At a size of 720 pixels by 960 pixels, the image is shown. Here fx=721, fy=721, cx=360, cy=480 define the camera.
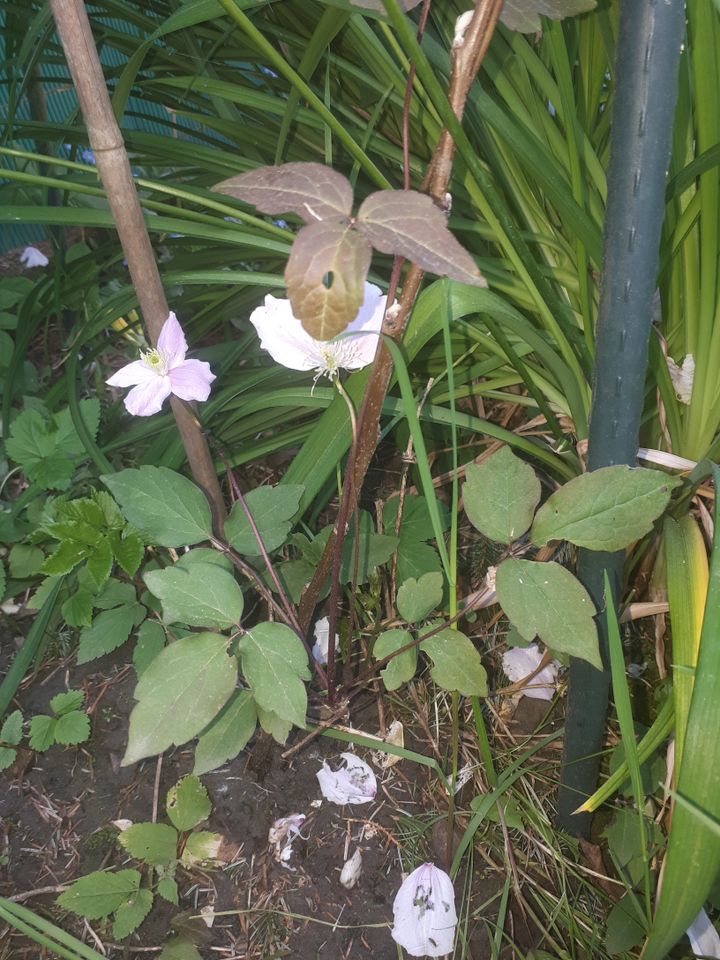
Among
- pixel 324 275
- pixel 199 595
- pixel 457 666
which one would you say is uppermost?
pixel 324 275

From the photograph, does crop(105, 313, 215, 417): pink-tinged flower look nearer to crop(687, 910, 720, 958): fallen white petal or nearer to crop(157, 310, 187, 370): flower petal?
crop(157, 310, 187, 370): flower petal

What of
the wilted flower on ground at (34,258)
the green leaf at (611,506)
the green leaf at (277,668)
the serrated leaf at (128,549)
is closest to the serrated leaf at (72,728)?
the serrated leaf at (128,549)

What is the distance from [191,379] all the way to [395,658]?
350mm

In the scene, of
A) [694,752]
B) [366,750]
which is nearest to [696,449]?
[694,752]

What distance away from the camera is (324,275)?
1.34 feet

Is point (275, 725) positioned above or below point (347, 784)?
above

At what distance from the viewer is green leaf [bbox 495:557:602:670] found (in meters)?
0.60

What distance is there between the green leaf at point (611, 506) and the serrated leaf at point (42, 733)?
74 centimetres

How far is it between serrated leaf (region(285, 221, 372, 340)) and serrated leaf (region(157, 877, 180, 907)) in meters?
0.75

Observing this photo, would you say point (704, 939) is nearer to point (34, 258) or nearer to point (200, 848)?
point (200, 848)

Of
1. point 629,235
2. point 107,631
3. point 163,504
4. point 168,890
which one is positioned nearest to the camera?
point 629,235

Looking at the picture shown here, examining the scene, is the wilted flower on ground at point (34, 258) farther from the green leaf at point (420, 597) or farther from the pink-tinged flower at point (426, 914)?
the pink-tinged flower at point (426, 914)

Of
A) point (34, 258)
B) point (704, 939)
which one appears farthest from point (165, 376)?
point (34, 258)

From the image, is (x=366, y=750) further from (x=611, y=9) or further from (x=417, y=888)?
(x=611, y=9)
